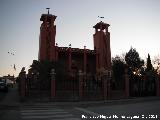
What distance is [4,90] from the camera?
122 feet

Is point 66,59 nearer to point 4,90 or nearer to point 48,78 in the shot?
point 4,90

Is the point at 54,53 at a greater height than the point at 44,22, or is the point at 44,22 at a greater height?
the point at 44,22

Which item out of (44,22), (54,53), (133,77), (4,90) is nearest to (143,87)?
(133,77)

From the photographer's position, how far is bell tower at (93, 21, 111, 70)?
187ft

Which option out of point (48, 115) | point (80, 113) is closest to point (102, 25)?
point (80, 113)

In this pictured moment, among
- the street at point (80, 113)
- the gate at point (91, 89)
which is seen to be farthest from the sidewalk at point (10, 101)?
the gate at point (91, 89)

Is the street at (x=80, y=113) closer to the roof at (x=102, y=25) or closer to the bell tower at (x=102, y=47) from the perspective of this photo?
the bell tower at (x=102, y=47)

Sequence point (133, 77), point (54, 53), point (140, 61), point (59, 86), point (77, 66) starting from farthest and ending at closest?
1. point (140, 61)
2. point (77, 66)
3. point (54, 53)
4. point (133, 77)
5. point (59, 86)

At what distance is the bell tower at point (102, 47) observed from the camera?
5700 cm

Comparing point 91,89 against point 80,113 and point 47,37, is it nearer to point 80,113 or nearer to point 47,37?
point 80,113

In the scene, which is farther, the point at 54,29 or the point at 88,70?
the point at 88,70

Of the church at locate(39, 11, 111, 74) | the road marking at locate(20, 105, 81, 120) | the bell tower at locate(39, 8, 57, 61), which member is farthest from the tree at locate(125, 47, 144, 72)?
the road marking at locate(20, 105, 81, 120)

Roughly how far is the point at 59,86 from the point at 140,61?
47.2 meters

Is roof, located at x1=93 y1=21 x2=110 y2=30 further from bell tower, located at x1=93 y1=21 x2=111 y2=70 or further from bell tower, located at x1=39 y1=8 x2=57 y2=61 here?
bell tower, located at x1=39 y1=8 x2=57 y2=61
